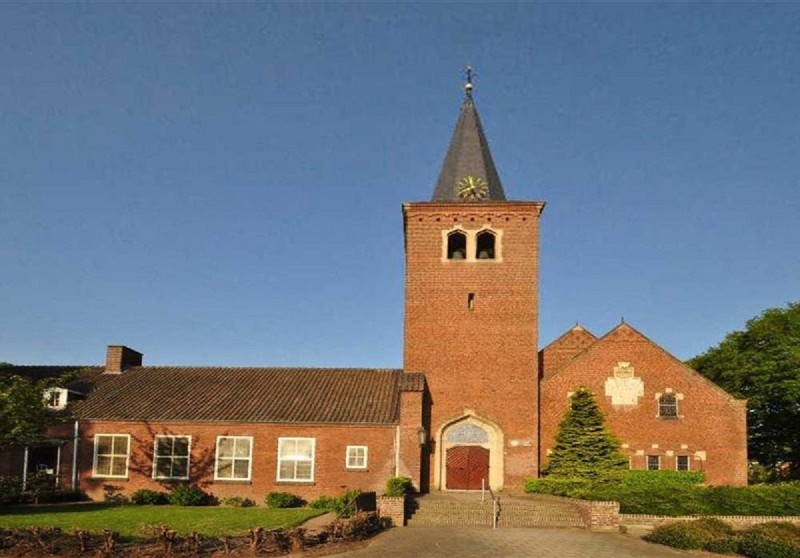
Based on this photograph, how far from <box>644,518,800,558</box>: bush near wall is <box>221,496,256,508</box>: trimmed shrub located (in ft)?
54.9

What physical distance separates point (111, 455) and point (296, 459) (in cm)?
847

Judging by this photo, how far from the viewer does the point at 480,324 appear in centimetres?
3581

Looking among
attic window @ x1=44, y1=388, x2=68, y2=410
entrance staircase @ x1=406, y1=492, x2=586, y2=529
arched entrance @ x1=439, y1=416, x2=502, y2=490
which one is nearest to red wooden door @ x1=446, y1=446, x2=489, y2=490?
arched entrance @ x1=439, y1=416, x2=502, y2=490

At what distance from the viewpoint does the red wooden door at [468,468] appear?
34562 mm

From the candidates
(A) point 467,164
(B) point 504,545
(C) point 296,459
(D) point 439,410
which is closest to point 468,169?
(A) point 467,164

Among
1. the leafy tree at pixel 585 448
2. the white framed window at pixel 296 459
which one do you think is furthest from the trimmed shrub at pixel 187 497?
the leafy tree at pixel 585 448

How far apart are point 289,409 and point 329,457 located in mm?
3190

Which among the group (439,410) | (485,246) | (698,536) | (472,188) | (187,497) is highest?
(472,188)

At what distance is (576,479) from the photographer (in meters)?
32.4

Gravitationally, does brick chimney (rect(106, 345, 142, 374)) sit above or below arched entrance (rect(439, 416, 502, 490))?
above

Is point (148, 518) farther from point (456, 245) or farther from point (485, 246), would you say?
point (485, 246)

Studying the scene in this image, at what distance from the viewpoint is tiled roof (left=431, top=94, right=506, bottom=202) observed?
38250 millimetres

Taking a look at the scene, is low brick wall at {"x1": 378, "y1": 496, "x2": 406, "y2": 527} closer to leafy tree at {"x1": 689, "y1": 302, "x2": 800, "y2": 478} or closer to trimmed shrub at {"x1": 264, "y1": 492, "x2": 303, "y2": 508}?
trimmed shrub at {"x1": 264, "y1": 492, "x2": 303, "y2": 508}

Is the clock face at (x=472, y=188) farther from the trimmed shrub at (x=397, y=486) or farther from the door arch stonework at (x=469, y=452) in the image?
the trimmed shrub at (x=397, y=486)
